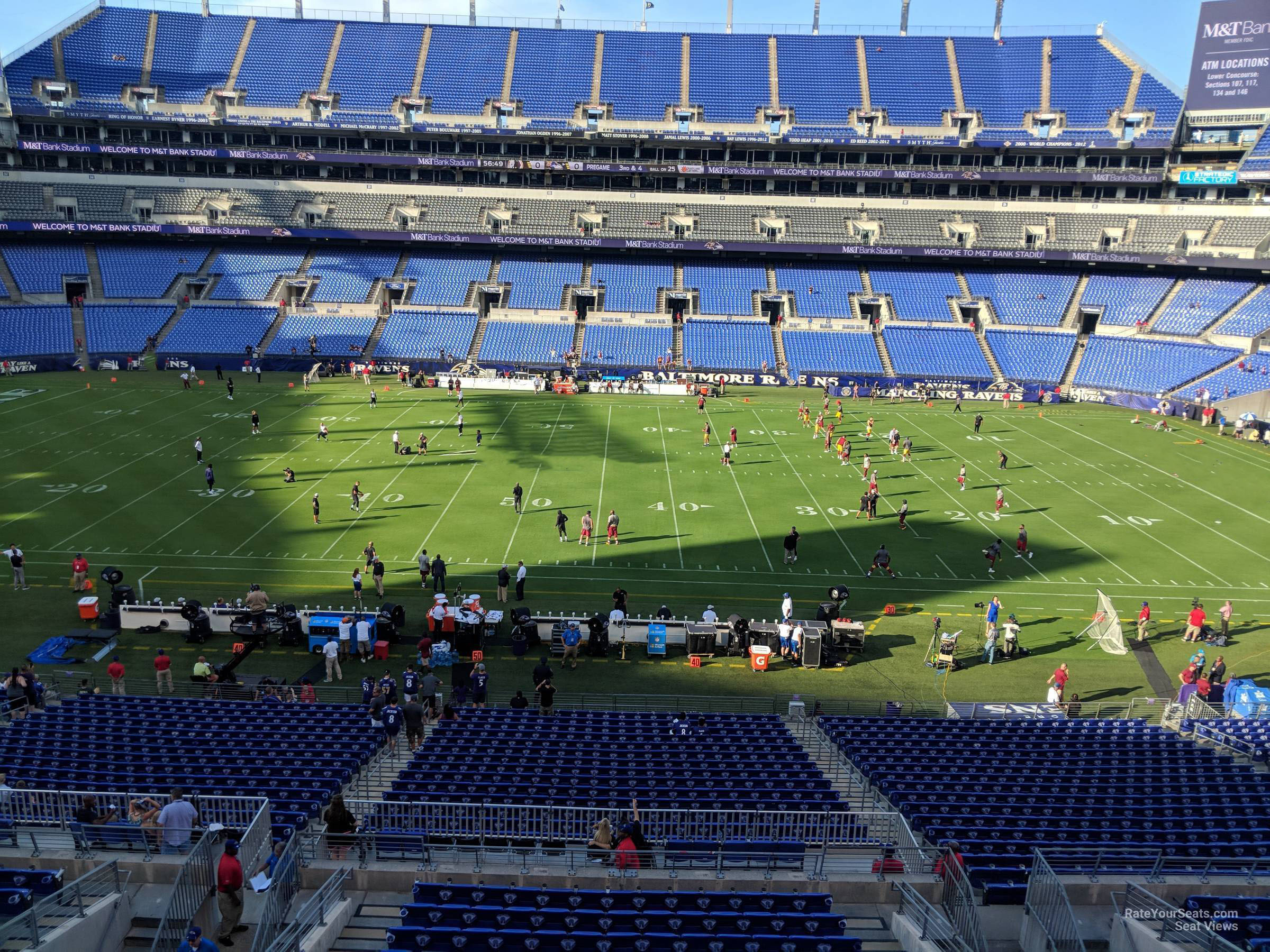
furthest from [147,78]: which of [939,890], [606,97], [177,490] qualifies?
[939,890]

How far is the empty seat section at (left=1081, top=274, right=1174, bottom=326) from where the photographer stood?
64.1m

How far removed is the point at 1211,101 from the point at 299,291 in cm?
6971

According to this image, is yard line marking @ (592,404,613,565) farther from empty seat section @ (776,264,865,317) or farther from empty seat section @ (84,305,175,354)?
empty seat section @ (84,305,175,354)

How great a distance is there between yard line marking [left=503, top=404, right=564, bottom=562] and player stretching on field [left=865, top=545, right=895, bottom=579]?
38.9 ft

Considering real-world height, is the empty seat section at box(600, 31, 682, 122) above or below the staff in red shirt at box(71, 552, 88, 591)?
above

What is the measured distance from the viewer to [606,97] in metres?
77.8

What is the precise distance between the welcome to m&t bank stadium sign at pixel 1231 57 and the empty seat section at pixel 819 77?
25.1 meters

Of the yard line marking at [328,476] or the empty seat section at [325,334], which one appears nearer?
the yard line marking at [328,476]

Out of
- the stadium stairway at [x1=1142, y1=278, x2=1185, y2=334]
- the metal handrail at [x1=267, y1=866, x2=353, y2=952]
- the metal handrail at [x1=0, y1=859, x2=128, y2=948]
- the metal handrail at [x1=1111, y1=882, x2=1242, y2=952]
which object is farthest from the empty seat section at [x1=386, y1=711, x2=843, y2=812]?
the stadium stairway at [x1=1142, y1=278, x2=1185, y2=334]

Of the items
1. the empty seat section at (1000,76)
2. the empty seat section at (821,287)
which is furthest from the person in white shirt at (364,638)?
the empty seat section at (1000,76)

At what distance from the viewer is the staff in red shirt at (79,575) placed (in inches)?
1006

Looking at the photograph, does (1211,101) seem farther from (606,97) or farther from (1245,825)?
(1245,825)

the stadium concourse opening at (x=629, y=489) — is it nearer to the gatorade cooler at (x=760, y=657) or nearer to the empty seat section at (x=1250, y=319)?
the gatorade cooler at (x=760, y=657)

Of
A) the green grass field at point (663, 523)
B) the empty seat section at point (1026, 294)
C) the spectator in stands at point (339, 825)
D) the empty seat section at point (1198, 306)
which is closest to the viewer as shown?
the spectator in stands at point (339, 825)
